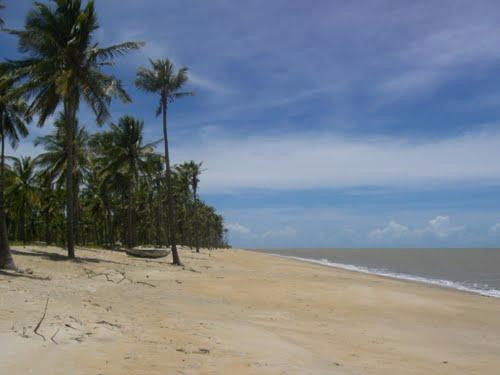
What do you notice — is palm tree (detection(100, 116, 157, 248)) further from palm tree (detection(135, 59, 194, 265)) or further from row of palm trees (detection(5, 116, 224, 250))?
palm tree (detection(135, 59, 194, 265))

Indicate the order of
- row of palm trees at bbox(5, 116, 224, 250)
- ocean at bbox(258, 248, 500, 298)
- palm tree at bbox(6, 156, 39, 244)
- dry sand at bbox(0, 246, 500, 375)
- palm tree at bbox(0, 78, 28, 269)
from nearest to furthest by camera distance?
dry sand at bbox(0, 246, 500, 375)
palm tree at bbox(0, 78, 28, 269)
ocean at bbox(258, 248, 500, 298)
row of palm trees at bbox(5, 116, 224, 250)
palm tree at bbox(6, 156, 39, 244)

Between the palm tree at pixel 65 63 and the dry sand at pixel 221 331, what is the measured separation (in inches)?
313

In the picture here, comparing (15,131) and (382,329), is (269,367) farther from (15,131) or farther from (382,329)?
(15,131)

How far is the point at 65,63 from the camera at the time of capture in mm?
21203

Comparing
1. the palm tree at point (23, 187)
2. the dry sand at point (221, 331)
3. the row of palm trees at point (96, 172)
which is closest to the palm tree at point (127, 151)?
the row of palm trees at point (96, 172)

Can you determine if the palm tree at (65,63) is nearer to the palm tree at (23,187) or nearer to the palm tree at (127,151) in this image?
the palm tree at (127,151)

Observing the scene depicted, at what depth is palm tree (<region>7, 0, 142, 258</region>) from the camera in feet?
66.3

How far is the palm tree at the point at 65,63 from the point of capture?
66.3 feet

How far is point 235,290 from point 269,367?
10631 mm

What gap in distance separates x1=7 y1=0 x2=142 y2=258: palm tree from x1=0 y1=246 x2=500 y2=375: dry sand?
26.1 ft

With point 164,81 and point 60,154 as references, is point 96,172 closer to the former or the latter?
point 60,154

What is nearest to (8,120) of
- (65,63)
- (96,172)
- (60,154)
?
(65,63)

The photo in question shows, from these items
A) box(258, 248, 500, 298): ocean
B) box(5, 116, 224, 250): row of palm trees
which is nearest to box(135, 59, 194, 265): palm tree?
Answer: box(5, 116, 224, 250): row of palm trees

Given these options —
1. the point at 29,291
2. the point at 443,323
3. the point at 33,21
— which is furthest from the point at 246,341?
the point at 33,21
